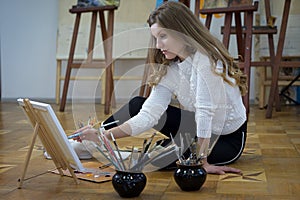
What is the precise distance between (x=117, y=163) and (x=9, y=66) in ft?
11.4

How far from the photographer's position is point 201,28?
1.63m

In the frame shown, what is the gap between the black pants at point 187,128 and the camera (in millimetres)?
1759

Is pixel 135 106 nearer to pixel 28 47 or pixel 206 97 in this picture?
pixel 206 97

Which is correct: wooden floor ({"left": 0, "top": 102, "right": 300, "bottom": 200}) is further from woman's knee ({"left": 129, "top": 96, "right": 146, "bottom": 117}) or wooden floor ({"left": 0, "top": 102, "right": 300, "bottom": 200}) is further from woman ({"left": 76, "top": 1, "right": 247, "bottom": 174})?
woman's knee ({"left": 129, "top": 96, "right": 146, "bottom": 117})

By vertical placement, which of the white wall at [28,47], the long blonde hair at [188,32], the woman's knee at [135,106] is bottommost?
the white wall at [28,47]

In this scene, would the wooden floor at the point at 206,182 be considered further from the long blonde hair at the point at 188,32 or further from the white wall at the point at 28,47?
the white wall at the point at 28,47

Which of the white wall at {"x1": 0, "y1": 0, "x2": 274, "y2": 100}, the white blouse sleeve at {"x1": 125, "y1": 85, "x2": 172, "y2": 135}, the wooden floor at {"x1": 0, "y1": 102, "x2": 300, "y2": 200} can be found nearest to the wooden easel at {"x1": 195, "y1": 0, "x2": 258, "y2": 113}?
the wooden floor at {"x1": 0, "y1": 102, "x2": 300, "y2": 200}

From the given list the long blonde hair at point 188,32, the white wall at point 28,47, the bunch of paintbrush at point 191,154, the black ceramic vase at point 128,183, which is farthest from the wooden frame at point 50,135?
the white wall at point 28,47

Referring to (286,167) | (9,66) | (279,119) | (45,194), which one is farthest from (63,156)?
(9,66)

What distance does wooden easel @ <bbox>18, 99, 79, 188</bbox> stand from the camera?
1.46 metres

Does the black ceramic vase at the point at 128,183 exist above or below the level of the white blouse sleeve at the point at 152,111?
below

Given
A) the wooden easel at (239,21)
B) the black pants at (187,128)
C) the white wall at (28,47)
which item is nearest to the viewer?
the black pants at (187,128)

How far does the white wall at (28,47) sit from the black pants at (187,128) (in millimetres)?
2830

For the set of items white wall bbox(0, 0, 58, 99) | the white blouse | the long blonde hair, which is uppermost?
the long blonde hair
